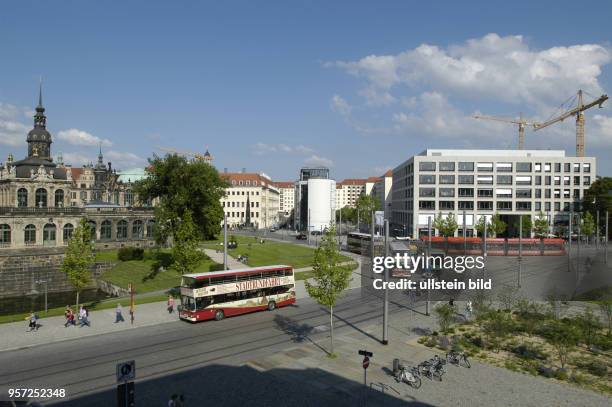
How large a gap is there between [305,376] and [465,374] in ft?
27.1

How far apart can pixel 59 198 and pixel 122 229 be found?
11.2 metres

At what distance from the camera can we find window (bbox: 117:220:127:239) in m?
76.9

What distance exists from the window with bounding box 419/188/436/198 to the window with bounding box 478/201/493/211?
423 inches

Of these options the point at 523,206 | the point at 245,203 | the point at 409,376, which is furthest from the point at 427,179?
the point at 409,376

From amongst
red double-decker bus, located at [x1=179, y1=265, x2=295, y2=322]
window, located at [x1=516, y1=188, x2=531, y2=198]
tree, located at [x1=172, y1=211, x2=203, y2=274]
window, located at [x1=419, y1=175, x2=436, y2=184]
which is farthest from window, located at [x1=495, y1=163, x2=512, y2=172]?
tree, located at [x1=172, y1=211, x2=203, y2=274]

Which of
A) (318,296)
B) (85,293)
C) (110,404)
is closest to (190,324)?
(318,296)

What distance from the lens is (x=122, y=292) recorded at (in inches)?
2080

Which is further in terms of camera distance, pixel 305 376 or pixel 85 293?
pixel 85 293

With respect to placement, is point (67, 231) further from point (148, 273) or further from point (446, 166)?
point (446, 166)

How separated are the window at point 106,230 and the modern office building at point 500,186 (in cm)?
6683

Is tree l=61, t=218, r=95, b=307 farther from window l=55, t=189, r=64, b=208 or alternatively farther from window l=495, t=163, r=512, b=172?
window l=495, t=163, r=512, b=172

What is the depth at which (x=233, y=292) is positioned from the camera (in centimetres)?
3562

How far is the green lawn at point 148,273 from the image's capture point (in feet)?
165

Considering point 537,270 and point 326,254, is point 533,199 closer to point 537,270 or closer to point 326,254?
point 537,270
